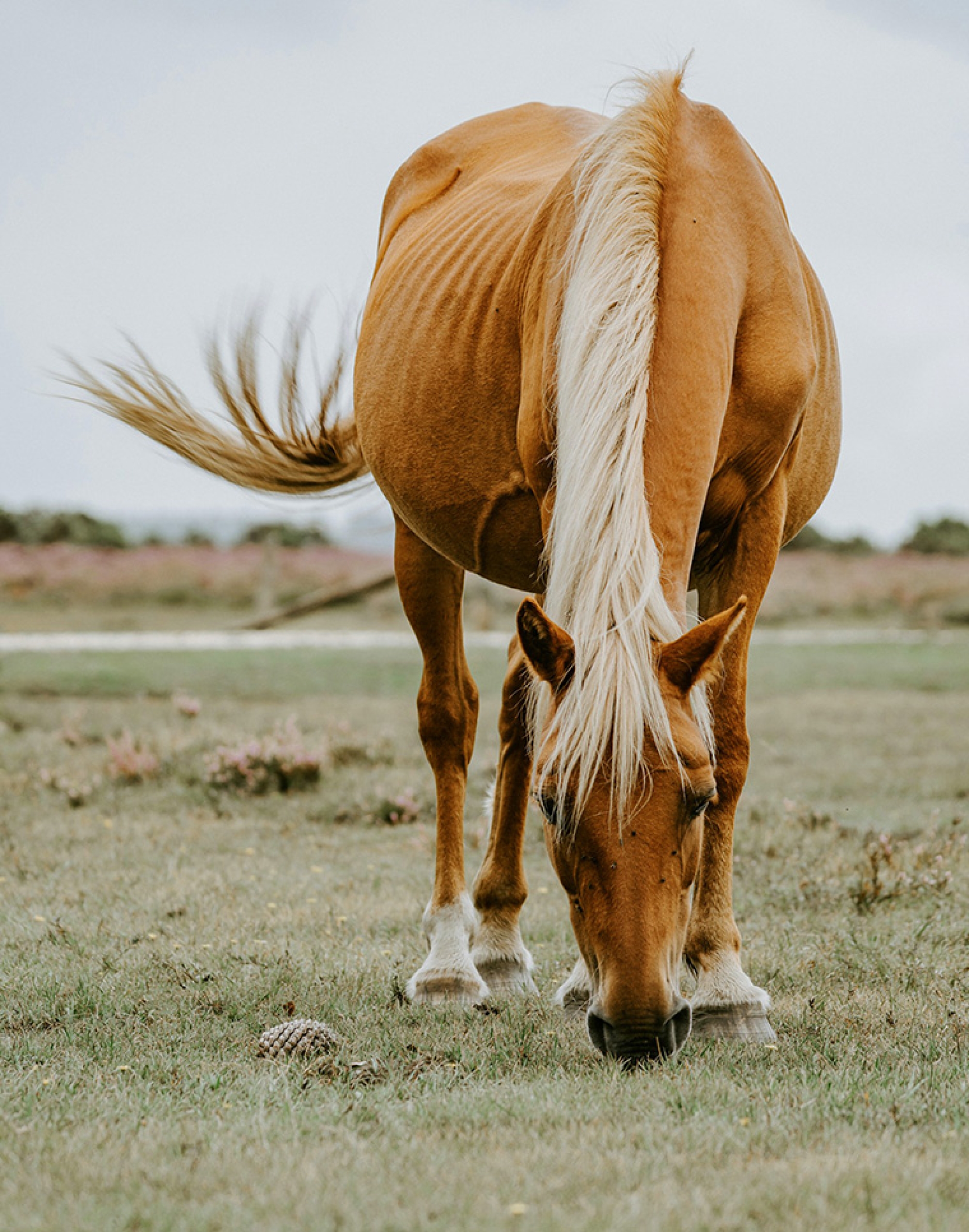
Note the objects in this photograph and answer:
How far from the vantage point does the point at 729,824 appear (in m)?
3.22

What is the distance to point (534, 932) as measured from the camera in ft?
14.6

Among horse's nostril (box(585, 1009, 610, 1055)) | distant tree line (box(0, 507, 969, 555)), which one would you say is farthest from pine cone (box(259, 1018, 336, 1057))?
distant tree line (box(0, 507, 969, 555))

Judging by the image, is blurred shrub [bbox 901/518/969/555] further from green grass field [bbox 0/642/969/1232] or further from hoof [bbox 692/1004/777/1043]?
hoof [bbox 692/1004/777/1043]

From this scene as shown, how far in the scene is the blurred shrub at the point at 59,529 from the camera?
91.8ft

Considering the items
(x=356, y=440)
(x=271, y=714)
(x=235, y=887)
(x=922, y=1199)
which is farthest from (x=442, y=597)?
(x=271, y=714)

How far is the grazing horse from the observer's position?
95.2 inches

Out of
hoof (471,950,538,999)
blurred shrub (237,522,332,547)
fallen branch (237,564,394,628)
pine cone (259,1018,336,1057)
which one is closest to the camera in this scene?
pine cone (259,1018,336,1057)

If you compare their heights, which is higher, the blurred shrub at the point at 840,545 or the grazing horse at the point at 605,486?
the grazing horse at the point at 605,486

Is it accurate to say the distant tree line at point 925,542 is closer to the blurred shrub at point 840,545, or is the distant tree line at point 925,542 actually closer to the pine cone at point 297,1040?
the blurred shrub at point 840,545

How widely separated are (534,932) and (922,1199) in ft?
8.36

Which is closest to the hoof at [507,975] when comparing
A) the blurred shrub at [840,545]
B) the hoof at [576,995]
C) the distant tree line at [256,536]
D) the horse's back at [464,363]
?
the hoof at [576,995]

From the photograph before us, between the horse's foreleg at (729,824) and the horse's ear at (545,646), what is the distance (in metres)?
0.73

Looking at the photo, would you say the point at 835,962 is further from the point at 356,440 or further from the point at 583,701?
the point at 356,440

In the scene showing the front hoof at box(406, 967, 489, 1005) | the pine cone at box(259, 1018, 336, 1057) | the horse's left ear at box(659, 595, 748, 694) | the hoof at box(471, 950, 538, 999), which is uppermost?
the horse's left ear at box(659, 595, 748, 694)
